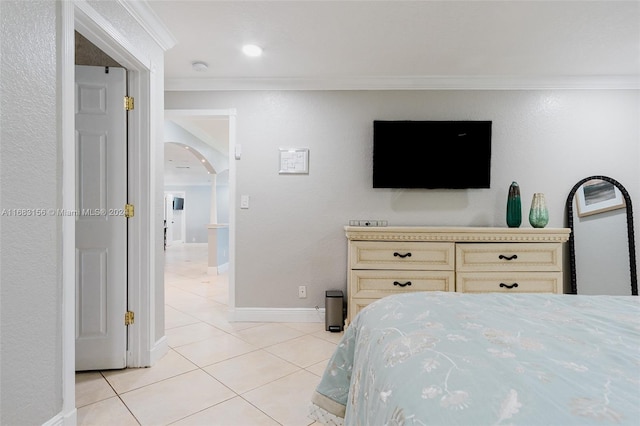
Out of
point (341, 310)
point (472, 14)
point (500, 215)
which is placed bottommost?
point (341, 310)

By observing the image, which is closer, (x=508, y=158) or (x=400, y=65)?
(x=400, y=65)

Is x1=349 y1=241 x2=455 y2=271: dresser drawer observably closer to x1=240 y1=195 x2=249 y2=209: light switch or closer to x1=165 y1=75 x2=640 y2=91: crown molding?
x1=240 y1=195 x2=249 y2=209: light switch

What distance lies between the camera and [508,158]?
3.11m

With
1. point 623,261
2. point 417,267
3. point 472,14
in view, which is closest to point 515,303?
point 417,267

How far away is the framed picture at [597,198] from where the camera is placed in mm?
3041

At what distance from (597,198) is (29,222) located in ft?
14.0

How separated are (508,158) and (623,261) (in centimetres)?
144

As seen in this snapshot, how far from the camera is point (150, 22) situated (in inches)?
82.6

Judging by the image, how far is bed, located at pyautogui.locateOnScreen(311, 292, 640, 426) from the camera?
54 centimetres

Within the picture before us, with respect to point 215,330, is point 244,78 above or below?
above

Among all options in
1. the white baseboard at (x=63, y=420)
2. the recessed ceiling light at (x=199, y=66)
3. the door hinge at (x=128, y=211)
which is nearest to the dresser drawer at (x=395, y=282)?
the door hinge at (x=128, y=211)

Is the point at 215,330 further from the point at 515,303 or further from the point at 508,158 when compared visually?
the point at 508,158

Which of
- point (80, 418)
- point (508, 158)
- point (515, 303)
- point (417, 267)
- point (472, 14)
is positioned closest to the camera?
point (515, 303)

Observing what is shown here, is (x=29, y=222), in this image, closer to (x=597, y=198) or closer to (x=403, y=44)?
(x=403, y=44)
